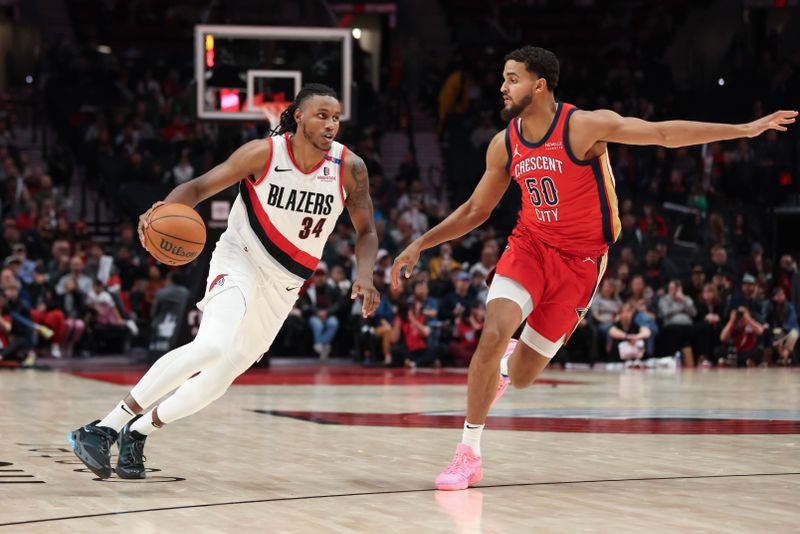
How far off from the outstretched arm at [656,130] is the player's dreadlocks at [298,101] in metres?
1.20

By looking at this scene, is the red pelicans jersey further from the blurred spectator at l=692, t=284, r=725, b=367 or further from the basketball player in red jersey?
the blurred spectator at l=692, t=284, r=725, b=367

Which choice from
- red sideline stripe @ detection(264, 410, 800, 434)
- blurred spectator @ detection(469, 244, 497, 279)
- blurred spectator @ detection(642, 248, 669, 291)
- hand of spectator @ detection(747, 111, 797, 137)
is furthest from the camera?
blurred spectator @ detection(642, 248, 669, 291)

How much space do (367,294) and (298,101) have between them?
1.05 metres

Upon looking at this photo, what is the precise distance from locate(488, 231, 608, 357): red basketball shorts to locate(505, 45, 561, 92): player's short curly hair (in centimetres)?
79

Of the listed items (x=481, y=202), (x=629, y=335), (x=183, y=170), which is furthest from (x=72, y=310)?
(x=481, y=202)

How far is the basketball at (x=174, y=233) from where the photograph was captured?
232 inches

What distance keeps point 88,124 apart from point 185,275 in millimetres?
5360

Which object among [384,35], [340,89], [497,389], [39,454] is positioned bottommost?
[39,454]

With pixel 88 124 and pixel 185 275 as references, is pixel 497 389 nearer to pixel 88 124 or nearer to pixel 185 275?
pixel 185 275

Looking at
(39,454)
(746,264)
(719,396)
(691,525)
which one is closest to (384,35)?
(746,264)

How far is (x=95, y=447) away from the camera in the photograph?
19.2ft

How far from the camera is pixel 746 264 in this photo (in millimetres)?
18141

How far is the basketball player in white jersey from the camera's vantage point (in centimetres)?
589

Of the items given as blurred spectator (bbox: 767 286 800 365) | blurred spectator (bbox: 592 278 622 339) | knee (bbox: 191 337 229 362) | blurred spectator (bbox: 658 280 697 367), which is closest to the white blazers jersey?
knee (bbox: 191 337 229 362)
